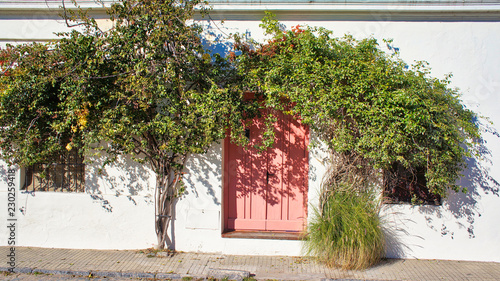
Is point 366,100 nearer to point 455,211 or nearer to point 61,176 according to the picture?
point 455,211

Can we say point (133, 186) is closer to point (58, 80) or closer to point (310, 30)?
point (58, 80)

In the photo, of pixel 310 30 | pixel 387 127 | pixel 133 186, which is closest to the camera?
pixel 387 127

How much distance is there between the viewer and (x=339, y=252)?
494 centimetres

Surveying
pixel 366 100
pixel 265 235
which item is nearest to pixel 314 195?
pixel 265 235

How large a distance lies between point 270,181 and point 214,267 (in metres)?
1.66

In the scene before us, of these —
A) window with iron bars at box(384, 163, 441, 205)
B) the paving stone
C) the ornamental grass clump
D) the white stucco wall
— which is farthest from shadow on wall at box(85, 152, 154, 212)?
A: window with iron bars at box(384, 163, 441, 205)

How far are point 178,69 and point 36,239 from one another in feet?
12.7

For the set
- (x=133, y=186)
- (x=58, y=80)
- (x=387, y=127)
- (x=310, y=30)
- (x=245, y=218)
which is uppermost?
(x=310, y=30)

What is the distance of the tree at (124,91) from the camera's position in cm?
481

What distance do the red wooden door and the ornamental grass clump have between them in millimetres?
642

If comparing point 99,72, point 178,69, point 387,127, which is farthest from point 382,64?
point 99,72

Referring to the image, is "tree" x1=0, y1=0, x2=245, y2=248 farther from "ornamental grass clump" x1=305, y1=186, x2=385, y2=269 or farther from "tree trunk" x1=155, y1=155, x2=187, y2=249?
"ornamental grass clump" x1=305, y1=186, x2=385, y2=269

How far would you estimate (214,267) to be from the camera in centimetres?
508

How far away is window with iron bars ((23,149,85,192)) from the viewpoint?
6.01m
